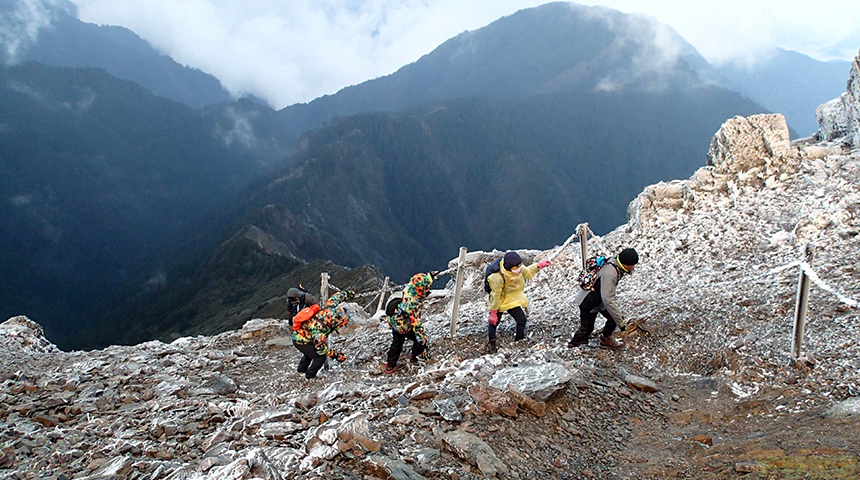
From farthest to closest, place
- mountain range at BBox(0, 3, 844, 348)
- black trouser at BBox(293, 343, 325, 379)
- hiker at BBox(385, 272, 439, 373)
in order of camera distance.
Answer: mountain range at BBox(0, 3, 844, 348)
black trouser at BBox(293, 343, 325, 379)
hiker at BBox(385, 272, 439, 373)

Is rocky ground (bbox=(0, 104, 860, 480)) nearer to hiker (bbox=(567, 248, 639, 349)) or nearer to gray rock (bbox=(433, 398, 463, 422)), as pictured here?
gray rock (bbox=(433, 398, 463, 422))

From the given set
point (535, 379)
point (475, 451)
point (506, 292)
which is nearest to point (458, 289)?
point (506, 292)

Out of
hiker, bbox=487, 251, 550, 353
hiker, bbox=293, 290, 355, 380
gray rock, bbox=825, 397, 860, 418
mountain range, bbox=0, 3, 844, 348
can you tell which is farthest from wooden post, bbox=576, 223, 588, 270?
mountain range, bbox=0, 3, 844, 348

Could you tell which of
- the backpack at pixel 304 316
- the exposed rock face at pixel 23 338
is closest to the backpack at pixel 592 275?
the backpack at pixel 304 316

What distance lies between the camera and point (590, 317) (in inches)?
262

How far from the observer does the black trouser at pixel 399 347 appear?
7042mm

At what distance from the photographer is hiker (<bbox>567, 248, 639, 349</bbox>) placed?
6.18 meters

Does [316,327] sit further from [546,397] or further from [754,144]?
[754,144]

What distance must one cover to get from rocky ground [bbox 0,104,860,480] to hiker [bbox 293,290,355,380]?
1.47 feet

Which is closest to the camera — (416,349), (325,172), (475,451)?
(475,451)

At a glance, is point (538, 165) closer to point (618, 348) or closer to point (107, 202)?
point (107, 202)

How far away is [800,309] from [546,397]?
2965 millimetres

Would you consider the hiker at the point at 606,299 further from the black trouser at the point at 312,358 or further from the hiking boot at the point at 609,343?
the black trouser at the point at 312,358

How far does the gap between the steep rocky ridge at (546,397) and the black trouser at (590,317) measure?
22cm
